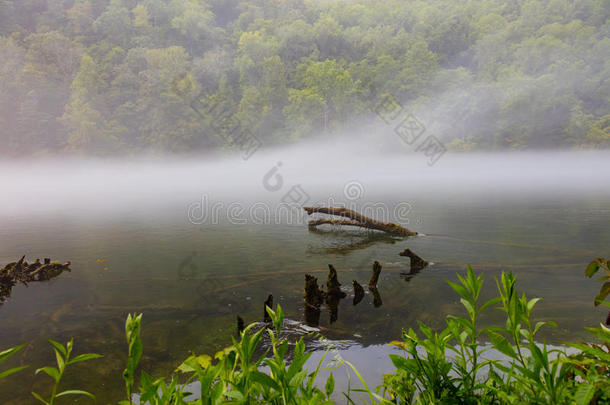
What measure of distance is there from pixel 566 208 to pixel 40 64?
159 meters

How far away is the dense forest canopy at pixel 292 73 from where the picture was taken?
4523 inches

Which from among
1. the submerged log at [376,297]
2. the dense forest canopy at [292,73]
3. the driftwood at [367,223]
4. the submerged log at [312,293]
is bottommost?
the submerged log at [376,297]

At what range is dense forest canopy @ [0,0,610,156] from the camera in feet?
377

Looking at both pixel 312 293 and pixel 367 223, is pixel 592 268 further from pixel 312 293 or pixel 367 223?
pixel 367 223

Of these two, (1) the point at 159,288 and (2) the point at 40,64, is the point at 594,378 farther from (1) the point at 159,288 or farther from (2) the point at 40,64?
(2) the point at 40,64

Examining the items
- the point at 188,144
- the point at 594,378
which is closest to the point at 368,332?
the point at 594,378

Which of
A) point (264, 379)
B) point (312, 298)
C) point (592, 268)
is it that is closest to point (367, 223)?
point (312, 298)

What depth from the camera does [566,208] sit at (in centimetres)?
2238

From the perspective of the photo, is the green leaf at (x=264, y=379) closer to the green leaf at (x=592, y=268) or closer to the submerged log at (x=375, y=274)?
the green leaf at (x=592, y=268)

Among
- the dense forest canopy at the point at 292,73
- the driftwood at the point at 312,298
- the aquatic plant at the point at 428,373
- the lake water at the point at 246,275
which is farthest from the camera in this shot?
the dense forest canopy at the point at 292,73

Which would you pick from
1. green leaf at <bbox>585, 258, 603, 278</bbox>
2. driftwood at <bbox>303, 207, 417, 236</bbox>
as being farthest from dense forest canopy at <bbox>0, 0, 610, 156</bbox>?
green leaf at <bbox>585, 258, 603, 278</bbox>

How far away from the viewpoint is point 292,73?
506 ft

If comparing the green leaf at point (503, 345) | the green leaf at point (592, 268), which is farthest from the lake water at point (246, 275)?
the green leaf at point (503, 345)

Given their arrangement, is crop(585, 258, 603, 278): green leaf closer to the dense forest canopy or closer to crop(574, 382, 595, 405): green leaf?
crop(574, 382, 595, 405): green leaf
